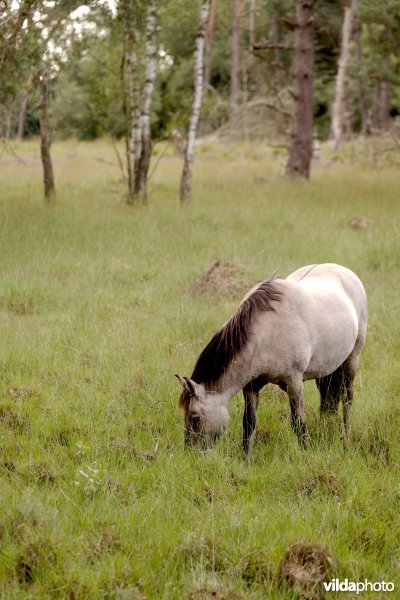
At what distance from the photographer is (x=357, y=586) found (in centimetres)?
392

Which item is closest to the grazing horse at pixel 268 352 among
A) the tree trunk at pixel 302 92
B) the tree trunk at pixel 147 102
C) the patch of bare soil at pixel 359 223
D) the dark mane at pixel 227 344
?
the dark mane at pixel 227 344

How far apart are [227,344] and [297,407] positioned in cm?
76

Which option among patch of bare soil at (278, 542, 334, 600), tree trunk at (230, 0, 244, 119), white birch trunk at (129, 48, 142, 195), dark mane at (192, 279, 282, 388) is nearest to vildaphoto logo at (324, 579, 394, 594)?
patch of bare soil at (278, 542, 334, 600)

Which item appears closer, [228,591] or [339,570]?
[228,591]

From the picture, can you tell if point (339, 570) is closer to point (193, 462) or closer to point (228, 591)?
point (228, 591)

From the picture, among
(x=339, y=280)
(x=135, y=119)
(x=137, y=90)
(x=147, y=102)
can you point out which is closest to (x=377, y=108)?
(x=135, y=119)

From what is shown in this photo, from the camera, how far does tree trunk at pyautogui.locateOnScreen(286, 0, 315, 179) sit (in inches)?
787

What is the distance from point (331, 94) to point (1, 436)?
41354mm

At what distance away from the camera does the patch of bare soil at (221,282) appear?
9.62m

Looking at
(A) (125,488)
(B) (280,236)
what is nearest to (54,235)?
(B) (280,236)

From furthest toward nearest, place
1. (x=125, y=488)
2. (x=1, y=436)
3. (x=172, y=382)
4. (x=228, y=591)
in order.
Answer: (x=172, y=382) < (x=1, y=436) < (x=125, y=488) < (x=228, y=591)

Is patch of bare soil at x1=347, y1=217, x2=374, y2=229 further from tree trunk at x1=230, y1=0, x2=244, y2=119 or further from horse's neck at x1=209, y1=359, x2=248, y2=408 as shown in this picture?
tree trunk at x1=230, y1=0, x2=244, y2=119

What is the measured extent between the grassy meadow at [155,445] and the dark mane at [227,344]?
48 centimetres

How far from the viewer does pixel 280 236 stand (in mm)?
13367
